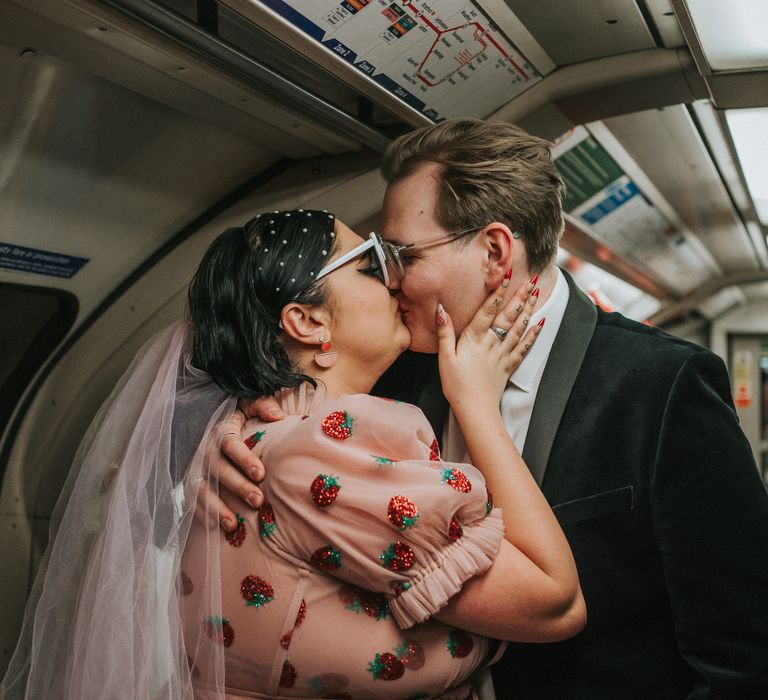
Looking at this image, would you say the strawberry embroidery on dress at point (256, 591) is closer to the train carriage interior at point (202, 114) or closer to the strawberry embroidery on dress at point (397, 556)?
the strawberry embroidery on dress at point (397, 556)

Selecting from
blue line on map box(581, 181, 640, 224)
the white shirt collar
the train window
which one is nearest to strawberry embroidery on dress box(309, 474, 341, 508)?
the white shirt collar

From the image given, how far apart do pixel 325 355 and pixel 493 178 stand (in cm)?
60

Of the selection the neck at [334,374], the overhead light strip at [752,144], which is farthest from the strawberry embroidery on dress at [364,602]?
the overhead light strip at [752,144]

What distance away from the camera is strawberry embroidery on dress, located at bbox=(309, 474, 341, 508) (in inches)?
55.3

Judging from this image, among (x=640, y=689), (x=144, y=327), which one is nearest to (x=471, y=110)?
(x=144, y=327)

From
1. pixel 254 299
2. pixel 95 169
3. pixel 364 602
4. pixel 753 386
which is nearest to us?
pixel 364 602

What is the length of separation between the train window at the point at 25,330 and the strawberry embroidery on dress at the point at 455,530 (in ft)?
4.42

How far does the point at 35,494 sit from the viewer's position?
7.80 ft

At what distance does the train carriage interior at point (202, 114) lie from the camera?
1.73 m

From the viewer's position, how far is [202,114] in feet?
6.82

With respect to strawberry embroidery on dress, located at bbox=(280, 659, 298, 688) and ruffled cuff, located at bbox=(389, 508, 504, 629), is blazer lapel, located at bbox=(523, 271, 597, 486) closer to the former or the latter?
ruffled cuff, located at bbox=(389, 508, 504, 629)

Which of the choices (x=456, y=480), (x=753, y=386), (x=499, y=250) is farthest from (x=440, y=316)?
(x=753, y=386)

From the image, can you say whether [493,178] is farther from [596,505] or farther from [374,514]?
[374,514]

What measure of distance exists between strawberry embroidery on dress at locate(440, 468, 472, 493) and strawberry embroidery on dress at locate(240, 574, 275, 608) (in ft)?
1.20
